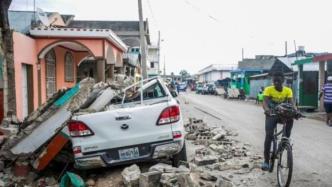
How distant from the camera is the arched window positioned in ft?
68.0

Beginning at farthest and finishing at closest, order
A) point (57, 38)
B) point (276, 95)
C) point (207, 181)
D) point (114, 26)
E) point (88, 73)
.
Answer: point (114, 26) < point (88, 73) < point (57, 38) < point (276, 95) < point (207, 181)

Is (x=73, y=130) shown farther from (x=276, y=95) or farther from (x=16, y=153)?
(x=276, y=95)

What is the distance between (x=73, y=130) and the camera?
661 centimetres

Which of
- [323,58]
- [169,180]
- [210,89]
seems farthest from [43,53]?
[210,89]

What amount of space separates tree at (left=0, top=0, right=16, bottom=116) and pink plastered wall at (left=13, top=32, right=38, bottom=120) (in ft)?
8.48

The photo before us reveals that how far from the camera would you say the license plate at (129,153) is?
22.0ft

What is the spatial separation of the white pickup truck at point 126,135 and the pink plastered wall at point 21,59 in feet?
25.4

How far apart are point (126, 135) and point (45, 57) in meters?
11.7

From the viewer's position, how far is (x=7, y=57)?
1046 cm

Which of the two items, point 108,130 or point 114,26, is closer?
point 108,130

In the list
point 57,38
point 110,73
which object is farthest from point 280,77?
point 110,73

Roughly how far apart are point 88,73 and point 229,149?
18034mm

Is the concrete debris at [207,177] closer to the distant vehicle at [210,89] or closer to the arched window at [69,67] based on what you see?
the arched window at [69,67]

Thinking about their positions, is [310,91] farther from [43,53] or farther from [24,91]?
[24,91]
